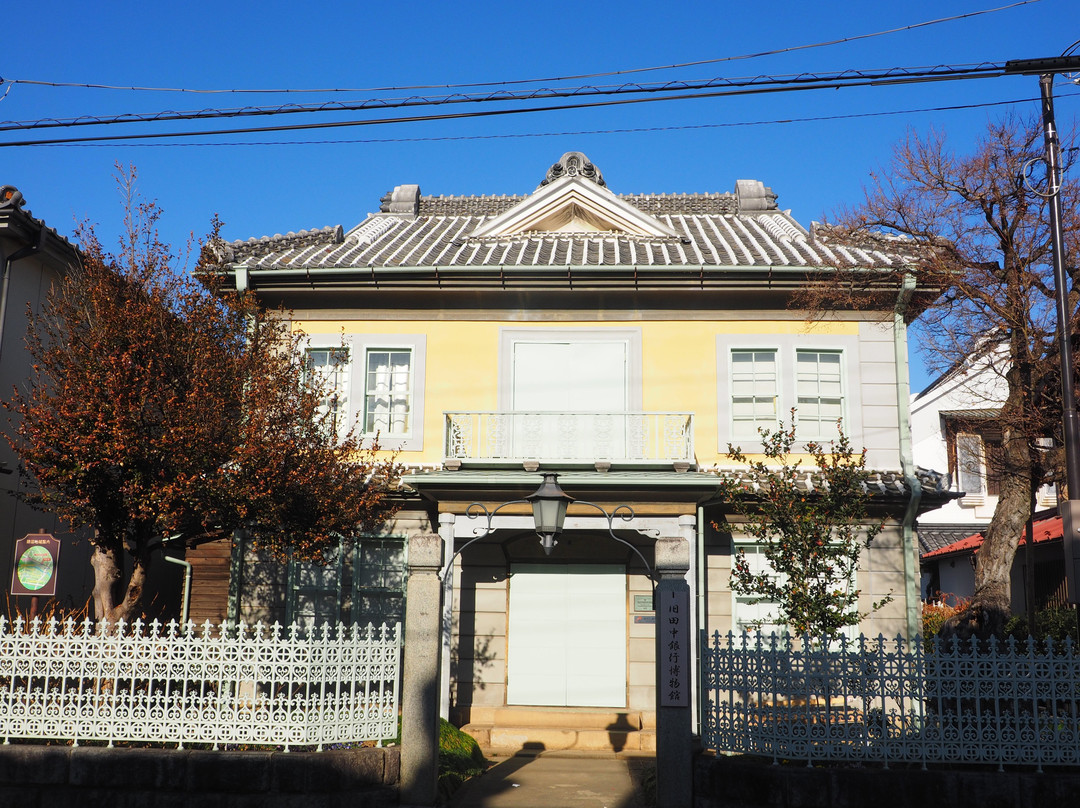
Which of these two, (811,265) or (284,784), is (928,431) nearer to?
(811,265)

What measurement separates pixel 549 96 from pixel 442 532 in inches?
276

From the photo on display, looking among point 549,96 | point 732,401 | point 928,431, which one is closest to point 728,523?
point 732,401

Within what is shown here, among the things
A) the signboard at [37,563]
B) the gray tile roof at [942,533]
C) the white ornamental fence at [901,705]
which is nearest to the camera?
the white ornamental fence at [901,705]

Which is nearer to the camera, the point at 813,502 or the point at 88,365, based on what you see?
the point at 88,365

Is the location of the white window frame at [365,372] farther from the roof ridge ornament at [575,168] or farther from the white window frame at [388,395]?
the roof ridge ornament at [575,168]

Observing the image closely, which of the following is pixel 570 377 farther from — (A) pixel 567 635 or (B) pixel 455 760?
(B) pixel 455 760

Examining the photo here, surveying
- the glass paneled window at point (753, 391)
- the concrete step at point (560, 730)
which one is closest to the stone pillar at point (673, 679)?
the concrete step at point (560, 730)

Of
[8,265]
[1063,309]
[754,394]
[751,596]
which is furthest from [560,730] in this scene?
[8,265]

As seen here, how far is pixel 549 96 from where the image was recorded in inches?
356

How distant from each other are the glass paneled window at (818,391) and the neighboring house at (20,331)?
1173cm

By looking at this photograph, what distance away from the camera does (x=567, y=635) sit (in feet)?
48.6

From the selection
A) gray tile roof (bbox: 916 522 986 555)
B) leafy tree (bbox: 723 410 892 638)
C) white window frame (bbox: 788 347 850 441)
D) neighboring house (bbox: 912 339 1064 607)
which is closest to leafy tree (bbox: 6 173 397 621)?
leafy tree (bbox: 723 410 892 638)

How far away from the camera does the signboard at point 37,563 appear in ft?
33.6

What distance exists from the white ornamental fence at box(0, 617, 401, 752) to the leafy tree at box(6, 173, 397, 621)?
4.36 feet
